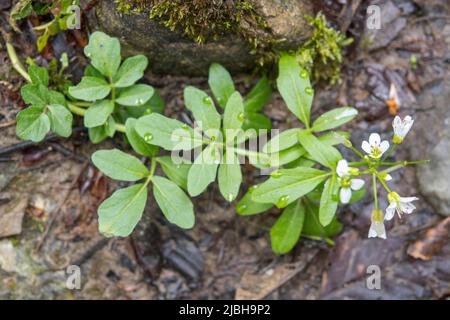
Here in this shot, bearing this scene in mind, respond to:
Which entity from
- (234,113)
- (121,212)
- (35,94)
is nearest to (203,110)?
(234,113)

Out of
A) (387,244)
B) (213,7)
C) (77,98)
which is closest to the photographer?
(213,7)

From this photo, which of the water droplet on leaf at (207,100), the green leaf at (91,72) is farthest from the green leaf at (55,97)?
the water droplet on leaf at (207,100)

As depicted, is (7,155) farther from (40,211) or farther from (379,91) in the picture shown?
(379,91)

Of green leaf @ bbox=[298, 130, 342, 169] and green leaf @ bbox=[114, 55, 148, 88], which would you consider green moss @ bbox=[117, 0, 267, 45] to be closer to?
green leaf @ bbox=[114, 55, 148, 88]

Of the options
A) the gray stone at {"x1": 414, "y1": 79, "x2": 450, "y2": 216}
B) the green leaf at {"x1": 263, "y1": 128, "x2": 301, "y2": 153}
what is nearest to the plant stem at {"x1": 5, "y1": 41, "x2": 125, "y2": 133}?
the green leaf at {"x1": 263, "y1": 128, "x2": 301, "y2": 153}

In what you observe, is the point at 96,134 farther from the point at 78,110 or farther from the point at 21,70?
the point at 21,70

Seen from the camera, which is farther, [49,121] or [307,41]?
[307,41]
